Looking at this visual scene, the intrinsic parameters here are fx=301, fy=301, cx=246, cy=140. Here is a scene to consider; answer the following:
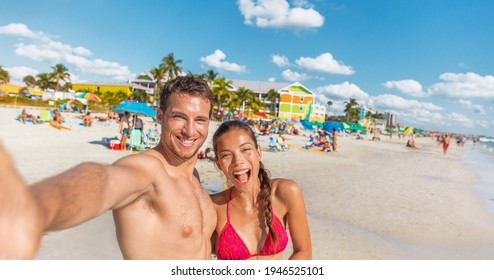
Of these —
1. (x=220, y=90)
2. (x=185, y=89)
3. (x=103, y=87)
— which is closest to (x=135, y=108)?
(x=185, y=89)

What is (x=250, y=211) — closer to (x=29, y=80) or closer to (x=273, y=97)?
(x=273, y=97)

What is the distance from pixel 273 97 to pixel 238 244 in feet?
232

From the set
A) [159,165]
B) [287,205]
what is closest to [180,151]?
[159,165]

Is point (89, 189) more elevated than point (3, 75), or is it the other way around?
point (3, 75)

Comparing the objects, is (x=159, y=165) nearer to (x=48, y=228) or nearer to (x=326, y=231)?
(x=48, y=228)

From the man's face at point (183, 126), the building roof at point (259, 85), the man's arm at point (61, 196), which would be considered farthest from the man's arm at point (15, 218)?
the building roof at point (259, 85)

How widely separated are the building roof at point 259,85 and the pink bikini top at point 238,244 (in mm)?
74265

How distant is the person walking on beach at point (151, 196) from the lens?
2.92ft

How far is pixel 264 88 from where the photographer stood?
252 feet

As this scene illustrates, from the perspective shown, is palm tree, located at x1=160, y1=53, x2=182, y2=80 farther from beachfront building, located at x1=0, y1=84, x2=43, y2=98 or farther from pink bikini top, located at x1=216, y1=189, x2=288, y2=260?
pink bikini top, located at x1=216, y1=189, x2=288, y2=260

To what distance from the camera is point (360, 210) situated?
24.5 feet

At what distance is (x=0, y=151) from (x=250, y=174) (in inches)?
68.4

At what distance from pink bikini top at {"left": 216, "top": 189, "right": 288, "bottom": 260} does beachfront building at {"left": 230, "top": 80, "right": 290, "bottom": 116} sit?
229ft

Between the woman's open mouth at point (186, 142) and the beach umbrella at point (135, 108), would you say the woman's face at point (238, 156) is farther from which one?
the beach umbrella at point (135, 108)
